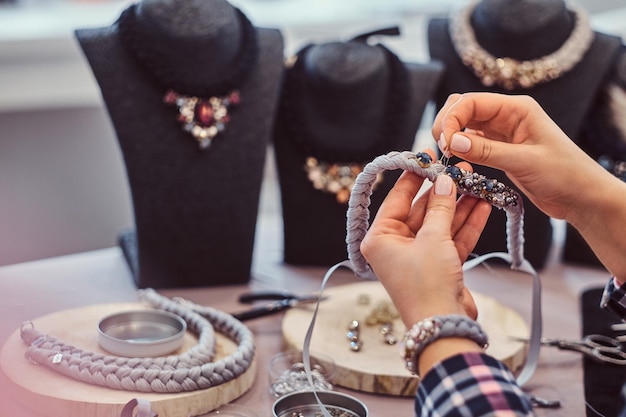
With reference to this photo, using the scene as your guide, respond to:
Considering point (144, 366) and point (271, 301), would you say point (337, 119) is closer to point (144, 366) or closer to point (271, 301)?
point (271, 301)

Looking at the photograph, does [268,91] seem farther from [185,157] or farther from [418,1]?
[418,1]

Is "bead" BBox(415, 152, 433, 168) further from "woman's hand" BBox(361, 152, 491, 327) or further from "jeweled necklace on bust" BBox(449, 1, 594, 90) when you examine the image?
"jeweled necklace on bust" BBox(449, 1, 594, 90)

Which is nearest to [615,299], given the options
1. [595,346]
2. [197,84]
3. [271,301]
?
[595,346]

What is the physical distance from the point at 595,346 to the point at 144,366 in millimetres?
455

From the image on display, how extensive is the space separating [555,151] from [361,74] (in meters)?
0.41

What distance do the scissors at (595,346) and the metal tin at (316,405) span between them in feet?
0.85

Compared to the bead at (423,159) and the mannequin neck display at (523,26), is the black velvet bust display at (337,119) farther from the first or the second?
the bead at (423,159)

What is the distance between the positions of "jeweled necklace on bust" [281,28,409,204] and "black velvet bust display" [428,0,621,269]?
0.24ft

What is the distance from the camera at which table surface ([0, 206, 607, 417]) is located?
0.75m

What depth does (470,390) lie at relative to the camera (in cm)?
51

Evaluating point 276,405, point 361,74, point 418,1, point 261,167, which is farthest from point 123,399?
point 418,1

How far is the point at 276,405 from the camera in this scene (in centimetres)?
66

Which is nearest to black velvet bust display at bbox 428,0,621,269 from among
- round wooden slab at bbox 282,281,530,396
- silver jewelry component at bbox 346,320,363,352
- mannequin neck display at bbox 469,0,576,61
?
mannequin neck display at bbox 469,0,576,61

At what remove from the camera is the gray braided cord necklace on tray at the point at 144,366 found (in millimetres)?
680
